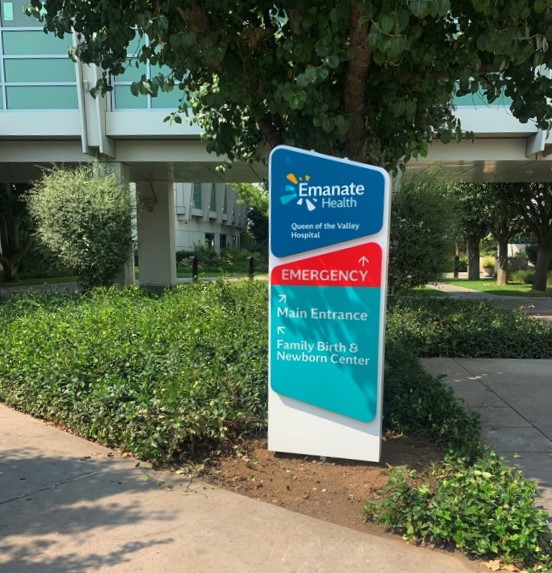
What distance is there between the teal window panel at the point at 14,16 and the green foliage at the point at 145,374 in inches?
358

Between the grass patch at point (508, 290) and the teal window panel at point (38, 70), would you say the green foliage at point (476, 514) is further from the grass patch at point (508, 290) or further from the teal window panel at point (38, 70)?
the grass patch at point (508, 290)

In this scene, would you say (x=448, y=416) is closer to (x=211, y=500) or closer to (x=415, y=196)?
(x=211, y=500)

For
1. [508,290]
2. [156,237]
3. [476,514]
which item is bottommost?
[508,290]

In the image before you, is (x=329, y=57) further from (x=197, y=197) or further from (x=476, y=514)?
(x=197, y=197)

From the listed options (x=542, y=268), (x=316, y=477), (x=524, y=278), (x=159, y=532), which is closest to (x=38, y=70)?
(x=316, y=477)

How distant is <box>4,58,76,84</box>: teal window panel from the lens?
1300 centimetres

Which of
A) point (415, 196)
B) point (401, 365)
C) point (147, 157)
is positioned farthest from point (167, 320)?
point (147, 157)

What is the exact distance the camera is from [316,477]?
12.8 feet

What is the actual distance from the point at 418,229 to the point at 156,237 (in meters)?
11.1

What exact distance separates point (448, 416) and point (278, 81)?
3120mm

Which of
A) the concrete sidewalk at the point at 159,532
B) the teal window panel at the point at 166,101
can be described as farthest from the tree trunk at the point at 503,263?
the concrete sidewalk at the point at 159,532

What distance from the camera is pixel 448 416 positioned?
14.8ft

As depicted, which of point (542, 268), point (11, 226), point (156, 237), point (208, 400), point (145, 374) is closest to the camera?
point (208, 400)

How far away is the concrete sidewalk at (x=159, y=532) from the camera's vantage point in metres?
2.89
